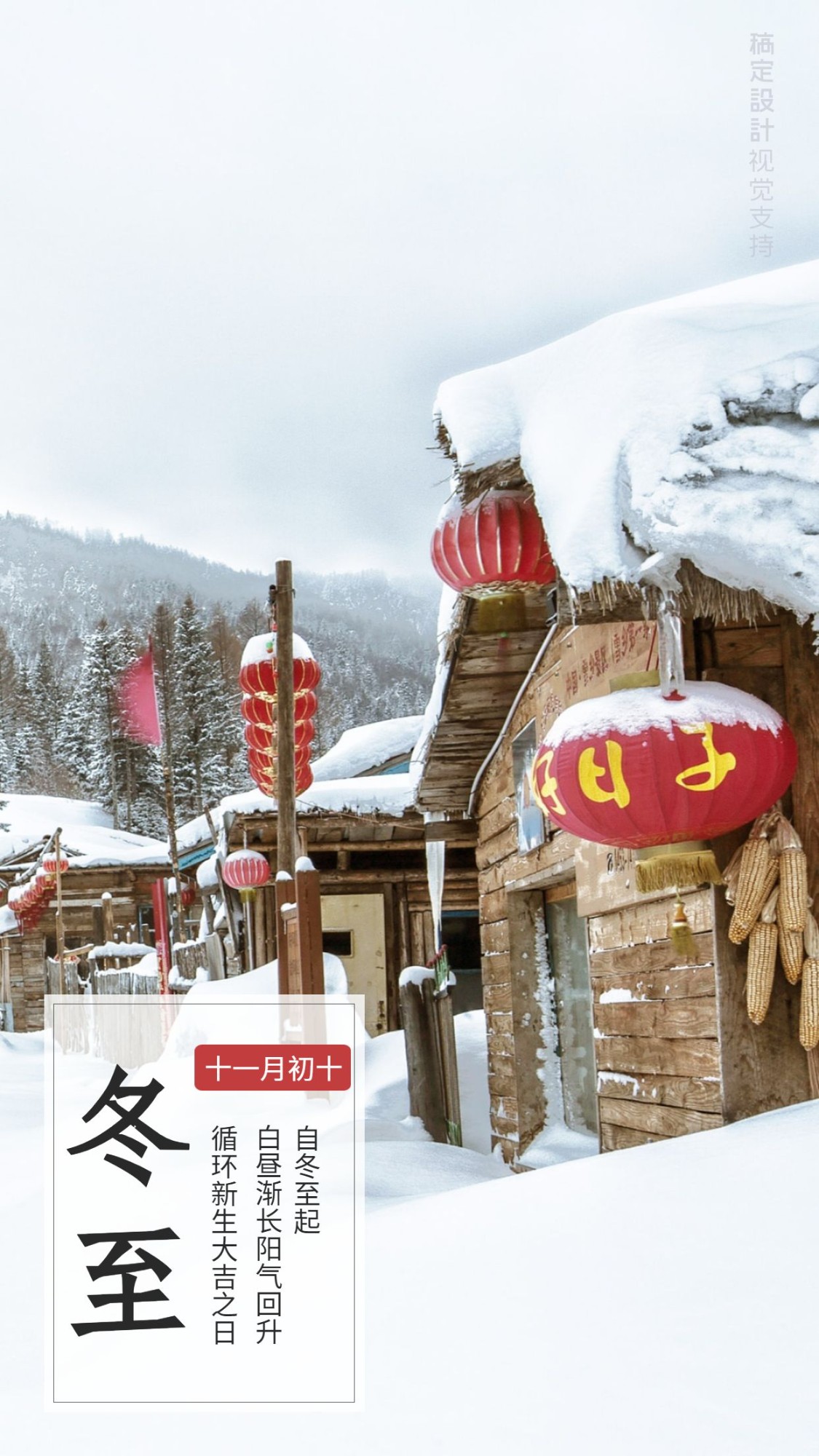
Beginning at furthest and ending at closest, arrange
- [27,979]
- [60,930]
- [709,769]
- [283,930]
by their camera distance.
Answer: [27,979] < [60,930] < [283,930] < [709,769]

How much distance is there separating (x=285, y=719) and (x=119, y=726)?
44.3 meters

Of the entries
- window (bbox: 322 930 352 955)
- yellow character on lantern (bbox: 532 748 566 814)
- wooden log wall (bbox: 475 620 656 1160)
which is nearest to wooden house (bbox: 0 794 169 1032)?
window (bbox: 322 930 352 955)

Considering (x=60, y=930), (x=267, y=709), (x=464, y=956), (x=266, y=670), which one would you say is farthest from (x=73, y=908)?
(x=266, y=670)

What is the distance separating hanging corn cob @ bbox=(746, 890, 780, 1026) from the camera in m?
4.79

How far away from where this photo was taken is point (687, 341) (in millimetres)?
4668

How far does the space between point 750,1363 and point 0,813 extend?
3495 cm

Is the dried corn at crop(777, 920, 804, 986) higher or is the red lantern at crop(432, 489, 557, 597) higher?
the red lantern at crop(432, 489, 557, 597)

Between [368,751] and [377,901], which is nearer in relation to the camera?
[377,901]

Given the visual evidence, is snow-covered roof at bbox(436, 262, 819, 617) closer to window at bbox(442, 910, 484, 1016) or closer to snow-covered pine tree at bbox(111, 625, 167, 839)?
window at bbox(442, 910, 484, 1016)

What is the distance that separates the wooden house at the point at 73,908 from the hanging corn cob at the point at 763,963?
22945 millimetres

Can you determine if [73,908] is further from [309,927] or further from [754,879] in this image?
[754,879]

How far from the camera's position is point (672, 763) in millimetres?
4504

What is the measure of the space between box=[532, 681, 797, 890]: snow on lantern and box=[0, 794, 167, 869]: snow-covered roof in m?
19.9

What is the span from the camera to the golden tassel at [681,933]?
5.12 meters
